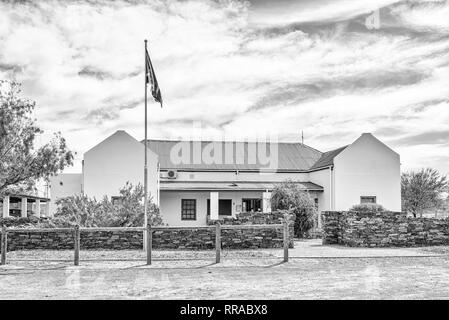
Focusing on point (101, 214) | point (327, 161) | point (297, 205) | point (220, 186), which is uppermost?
point (327, 161)

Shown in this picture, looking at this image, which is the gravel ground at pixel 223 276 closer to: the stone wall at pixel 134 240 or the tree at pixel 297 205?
the stone wall at pixel 134 240

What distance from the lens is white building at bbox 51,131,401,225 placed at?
28.4 m

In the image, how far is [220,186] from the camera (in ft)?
108

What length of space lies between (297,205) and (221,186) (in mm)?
9613

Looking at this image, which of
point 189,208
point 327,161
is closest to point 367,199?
point 327,161

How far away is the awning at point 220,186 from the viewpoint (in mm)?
32094

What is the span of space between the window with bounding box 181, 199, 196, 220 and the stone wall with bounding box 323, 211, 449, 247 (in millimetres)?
14929

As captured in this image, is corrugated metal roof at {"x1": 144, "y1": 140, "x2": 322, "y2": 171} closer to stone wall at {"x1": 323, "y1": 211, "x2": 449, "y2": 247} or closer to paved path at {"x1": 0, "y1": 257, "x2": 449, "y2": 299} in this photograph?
stone wall at {"x1": 323, "y1": 211, "x2": 449, "y2": 247}

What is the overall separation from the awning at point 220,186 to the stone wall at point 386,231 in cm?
1182

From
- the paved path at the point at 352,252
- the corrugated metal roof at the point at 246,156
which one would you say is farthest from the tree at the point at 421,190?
the paved path at the point at 352,252

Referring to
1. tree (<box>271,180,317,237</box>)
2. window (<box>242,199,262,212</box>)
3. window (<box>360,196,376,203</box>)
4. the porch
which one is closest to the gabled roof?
the porch

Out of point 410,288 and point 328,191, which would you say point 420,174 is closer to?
point 328,191

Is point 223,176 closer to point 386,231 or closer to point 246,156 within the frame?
point 246,156
